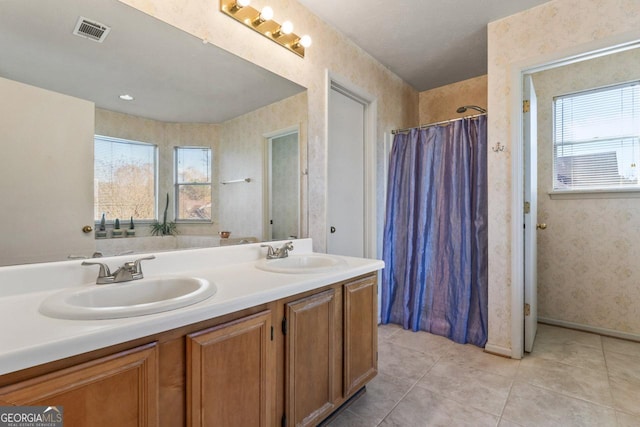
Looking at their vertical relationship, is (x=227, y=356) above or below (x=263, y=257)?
below

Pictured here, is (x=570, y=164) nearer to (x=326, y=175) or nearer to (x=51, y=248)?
(x=326, y=175)

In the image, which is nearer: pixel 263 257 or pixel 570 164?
pixel 263 257

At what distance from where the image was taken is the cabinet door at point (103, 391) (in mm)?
658

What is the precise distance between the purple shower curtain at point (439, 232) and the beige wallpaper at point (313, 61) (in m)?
0.33

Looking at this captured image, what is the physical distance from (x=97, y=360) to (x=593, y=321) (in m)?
3.59

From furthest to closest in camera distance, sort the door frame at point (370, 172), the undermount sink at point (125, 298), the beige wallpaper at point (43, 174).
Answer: the door frame at point (370, 172)
the beige wallpaper at point (43, 174)
the undermount sink at point (125, 298)

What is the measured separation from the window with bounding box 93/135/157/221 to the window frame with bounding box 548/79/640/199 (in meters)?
3.29

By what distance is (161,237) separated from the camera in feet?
4.62

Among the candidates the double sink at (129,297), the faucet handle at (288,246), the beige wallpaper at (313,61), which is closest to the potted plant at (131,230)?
the double sink at (129,297)

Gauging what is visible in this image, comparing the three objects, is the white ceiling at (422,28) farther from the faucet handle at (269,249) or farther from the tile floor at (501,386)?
the tile floor at (501,386)

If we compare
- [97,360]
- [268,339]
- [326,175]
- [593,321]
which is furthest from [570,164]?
[97,360]

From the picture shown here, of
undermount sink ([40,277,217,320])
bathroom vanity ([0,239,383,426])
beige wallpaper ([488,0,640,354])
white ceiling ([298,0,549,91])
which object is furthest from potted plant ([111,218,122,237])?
beige wallpaper ([488,0,640,354])

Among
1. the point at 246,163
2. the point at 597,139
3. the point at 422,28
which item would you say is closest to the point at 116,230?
the point at 246,163

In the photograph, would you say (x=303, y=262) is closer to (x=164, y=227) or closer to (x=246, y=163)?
(x=246, y=163)
